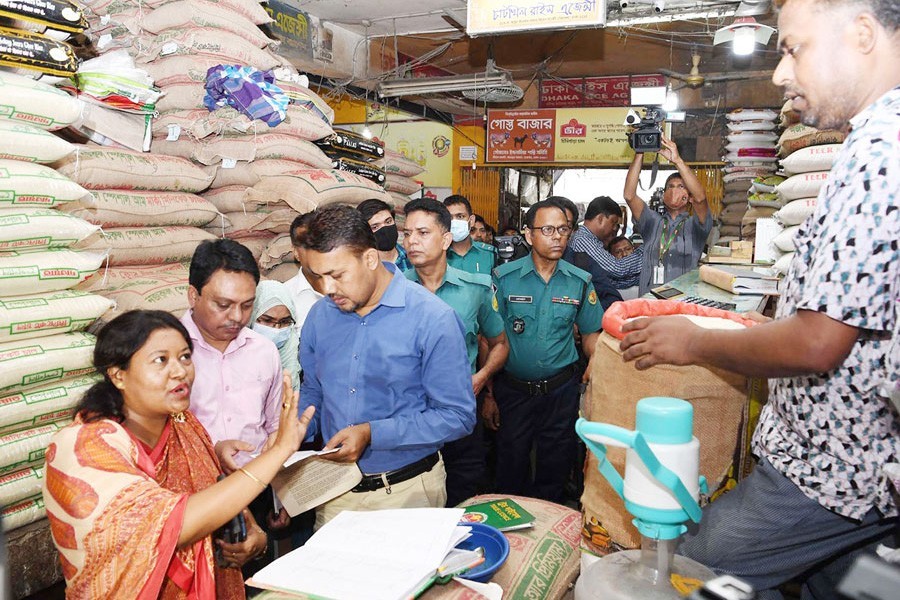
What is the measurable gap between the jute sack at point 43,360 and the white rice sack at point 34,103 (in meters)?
0.77

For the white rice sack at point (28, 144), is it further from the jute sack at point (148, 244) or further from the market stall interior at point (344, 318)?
the jute sack at point (148, 244)

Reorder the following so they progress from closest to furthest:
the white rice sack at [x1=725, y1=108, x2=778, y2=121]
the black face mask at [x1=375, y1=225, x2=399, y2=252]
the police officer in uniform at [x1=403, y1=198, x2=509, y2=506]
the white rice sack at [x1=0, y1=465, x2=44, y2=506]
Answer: the white rice sack at [x1=0, y1=465, x2=44, y2=506] → the police officer in uniform at [x1=403, y1=198, x2=509, y2=506] → the black face mask at [x1=375, y1=225, x2=399, y2=252] → the white rice sack at [x1=725, y1=108, x2=778, y2=121]

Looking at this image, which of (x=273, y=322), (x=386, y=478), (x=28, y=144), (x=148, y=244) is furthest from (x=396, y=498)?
(x=148, y=244)

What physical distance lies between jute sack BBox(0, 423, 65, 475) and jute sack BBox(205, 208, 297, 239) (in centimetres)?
161

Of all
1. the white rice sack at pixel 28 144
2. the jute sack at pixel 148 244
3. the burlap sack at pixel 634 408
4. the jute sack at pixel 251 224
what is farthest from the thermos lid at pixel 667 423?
the jute sack at pixel 251 224

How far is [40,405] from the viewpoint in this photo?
2125 mm

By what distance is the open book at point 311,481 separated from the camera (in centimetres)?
175

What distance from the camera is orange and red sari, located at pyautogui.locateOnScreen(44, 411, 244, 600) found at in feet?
4.26

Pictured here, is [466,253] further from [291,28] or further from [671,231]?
[291,28]

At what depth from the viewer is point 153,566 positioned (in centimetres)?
132

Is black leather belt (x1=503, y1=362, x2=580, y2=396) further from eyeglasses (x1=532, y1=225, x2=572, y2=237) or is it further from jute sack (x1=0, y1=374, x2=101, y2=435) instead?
jute sack (x1=0, y1=374, x2=101, y2=435)

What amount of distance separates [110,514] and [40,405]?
1.05 meters

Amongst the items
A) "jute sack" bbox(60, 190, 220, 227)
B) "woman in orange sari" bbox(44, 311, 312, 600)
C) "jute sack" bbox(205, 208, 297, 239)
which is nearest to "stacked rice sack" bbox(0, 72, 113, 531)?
"jute sack" bbox(60, 190, 220, 227)

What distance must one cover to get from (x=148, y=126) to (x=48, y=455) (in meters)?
2.36
